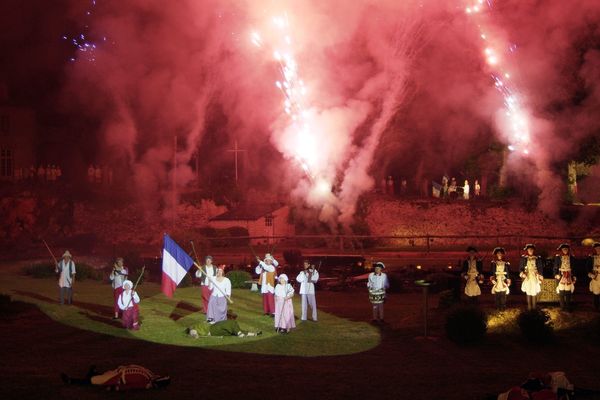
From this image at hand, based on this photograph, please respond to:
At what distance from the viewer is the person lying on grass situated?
18.5 m

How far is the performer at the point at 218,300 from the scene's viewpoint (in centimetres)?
1950

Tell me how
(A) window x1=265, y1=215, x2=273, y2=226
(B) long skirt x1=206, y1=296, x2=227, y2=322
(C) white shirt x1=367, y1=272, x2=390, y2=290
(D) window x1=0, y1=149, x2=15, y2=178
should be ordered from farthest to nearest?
(D) window x1=0, y1=149, x2=15, y2=178, (A) window x1=265, y1=215, x2=273, y2=226, (C) white shirt x1=367, y1=272, x2=390, y2=290, (B) long skirt x1=206, y1=296, x2=227, y2=322

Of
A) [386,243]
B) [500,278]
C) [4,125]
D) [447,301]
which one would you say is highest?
[4,125]

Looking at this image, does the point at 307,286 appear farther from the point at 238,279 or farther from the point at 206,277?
the point at 238,279

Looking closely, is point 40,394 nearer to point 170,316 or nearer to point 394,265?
point 170,316

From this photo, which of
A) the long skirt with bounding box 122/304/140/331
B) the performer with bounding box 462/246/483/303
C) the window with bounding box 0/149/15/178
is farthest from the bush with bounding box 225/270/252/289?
the window with bounding box 0/149/15/178

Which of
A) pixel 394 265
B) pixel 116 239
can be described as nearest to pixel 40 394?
pixel 394 265

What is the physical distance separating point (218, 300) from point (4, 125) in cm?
4023

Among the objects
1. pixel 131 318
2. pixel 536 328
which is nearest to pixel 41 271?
pixel 131 318

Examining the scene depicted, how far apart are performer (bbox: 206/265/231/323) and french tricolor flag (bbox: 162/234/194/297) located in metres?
Result: 1.17

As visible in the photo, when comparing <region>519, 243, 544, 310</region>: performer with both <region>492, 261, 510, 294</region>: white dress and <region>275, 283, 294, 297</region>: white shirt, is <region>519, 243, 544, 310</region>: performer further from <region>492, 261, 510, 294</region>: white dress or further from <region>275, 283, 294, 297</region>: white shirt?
<region>275, 283, 294, 297</region>: white shirt

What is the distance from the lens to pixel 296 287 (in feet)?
91.8

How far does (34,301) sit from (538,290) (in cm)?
1558

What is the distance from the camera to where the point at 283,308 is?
760 inches
